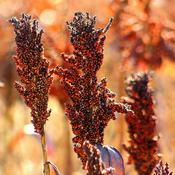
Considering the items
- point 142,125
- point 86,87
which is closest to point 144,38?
point 142,125

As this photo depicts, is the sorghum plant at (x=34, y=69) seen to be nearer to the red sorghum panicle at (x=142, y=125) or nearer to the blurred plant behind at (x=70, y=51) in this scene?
the red sorghum panicle at (x=142, y=125)

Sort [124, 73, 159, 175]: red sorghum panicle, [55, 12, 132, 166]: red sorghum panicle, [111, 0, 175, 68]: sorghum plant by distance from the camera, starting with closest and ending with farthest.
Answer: [55, 12, 132, 166]: red sorghum panicle < [124, 73, 159, 175]: red sorghum panicle < [111, 0, 175, 68]: sorghum plant

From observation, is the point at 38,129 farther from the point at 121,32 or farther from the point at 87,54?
the point at 121,32

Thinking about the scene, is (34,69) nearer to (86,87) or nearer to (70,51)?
(86,87)

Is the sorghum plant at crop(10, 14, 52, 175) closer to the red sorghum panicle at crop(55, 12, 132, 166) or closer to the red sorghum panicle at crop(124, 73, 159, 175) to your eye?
the red sorghum panicle at crop(55, 12, 132, 166)

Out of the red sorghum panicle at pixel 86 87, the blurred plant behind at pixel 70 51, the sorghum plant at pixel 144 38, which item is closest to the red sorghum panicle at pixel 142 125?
the red sorghum panicle at pixel 86 87

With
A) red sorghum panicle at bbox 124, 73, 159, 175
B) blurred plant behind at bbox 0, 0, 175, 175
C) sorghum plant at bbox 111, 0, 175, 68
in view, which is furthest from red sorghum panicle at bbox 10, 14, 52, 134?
sorghum plant at bbox 111, 0, 175, 68
